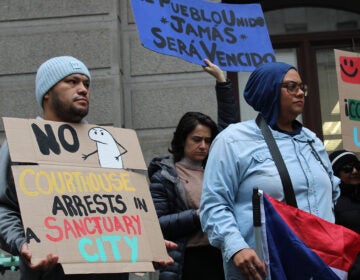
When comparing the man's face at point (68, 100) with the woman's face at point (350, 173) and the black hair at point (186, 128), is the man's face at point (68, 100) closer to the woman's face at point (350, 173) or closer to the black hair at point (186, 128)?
the black hair at point (186, 128)

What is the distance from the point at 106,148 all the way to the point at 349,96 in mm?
2497

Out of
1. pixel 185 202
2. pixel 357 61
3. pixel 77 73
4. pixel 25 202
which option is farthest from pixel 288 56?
pixel 25 202

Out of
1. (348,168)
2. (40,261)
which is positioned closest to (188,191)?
(348,168)

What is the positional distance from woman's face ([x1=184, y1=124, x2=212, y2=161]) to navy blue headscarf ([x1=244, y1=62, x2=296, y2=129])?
1170 millimetres

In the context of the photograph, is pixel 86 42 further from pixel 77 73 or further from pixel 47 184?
pixel 47 184

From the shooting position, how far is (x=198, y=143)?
457 centimetres

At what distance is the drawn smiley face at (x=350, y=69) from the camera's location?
5.46 m

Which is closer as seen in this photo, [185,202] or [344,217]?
[185,202]

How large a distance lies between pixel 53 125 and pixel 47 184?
13.2 inches

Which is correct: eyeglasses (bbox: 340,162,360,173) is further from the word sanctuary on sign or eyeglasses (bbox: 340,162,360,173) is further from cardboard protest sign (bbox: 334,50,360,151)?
the word sanctuary on sign

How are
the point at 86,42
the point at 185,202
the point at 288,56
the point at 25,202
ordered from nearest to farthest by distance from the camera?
the point at 25,202 < the point at 185,202 < the point at 86,42 < the point at 288,56

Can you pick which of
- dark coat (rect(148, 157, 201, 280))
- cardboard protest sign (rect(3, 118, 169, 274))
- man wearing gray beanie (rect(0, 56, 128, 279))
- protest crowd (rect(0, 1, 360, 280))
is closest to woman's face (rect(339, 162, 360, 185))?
dark coat (rect(148, 157, 201, 280))

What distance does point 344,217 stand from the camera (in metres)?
4.86

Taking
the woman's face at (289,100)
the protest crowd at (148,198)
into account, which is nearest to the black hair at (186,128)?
the protest crowd at (148,198)
